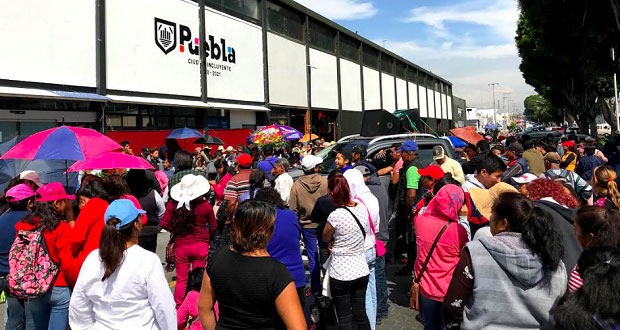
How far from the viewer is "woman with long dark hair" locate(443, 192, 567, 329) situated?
98.6 inches

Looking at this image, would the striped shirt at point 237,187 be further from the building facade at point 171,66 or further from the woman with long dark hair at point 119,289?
the building facade at point 171,66

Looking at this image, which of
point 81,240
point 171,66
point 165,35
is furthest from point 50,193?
point 165,35

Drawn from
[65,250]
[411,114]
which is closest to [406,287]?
[65,250]

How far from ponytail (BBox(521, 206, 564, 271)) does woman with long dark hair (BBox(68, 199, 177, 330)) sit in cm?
226

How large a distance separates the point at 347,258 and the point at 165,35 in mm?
15580

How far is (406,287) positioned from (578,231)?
13.3ft

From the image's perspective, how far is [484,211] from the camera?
4.36m

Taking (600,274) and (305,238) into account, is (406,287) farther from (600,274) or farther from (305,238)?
(600,274)

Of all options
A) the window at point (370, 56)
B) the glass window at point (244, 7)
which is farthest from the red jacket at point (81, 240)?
the window at point (370, 56)

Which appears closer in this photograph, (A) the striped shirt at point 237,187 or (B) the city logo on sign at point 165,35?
(A) the striped shirt at point 237,187

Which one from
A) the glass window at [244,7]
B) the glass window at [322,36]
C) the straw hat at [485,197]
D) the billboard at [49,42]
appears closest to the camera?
the straw hat at [485,197]

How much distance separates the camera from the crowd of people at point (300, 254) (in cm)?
251

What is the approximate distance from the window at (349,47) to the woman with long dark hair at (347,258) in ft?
97.0

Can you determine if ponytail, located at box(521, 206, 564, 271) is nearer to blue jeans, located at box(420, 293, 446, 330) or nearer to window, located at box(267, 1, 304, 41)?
blue jeans, located at box(420, 293, 446, 330)
